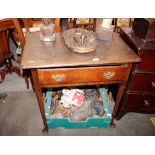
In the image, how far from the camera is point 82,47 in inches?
48.4

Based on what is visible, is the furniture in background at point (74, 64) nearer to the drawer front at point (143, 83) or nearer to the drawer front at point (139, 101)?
the drawer front at point (143, 83)

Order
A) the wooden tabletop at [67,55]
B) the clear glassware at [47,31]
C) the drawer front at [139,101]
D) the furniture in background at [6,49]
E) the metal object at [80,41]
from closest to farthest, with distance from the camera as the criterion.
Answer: the wooden tabletop at [67,55], the metal object at [80,41], the clear glassware at [47,31], the drawer front at [139,101], the furniture in background at [6,49]

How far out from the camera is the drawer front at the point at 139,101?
1.56 m

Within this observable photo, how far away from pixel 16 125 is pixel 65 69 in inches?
38.5

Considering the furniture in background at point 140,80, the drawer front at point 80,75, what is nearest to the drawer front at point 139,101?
the furniture in background at point 140,80

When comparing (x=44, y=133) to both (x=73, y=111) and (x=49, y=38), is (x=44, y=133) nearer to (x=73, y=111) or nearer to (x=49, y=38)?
(x=73, y=111)

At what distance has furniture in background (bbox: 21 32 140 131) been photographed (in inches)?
44.8

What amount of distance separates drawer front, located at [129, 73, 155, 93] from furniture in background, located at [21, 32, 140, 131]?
149 millimetres

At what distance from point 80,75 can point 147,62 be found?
0.55 m

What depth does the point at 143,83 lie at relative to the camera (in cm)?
145

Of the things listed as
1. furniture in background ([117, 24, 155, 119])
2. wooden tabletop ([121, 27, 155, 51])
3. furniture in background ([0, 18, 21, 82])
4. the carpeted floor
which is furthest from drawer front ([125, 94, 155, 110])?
furniture in background ([0, 18, 21, 82])

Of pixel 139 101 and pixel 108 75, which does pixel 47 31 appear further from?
pixel 139 101

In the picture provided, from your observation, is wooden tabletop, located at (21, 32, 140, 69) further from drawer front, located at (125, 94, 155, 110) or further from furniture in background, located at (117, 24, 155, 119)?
drawer front, located at (125, 94, 155, 110)

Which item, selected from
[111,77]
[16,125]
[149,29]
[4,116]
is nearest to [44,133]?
[16,125]
